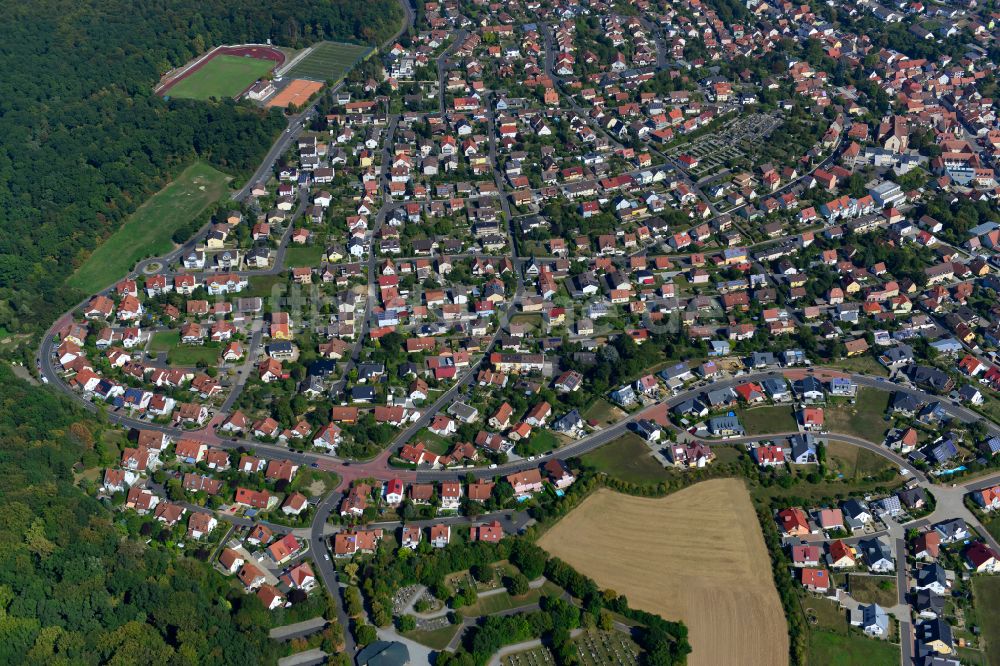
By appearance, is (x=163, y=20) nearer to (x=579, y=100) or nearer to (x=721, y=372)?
(x=579, y=100)

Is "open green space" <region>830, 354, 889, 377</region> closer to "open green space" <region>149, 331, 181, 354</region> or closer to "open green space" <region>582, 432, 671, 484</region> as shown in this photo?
"open green space" <region>582, 432, 671, 484</region>

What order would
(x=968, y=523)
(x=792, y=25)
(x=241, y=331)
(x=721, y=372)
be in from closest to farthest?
(x=968, y=523) → (x=721, y=372) → (x=241, y=331) → (x=792, y=25)

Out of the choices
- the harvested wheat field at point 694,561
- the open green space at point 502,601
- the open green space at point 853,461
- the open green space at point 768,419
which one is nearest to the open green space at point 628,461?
the harvested wheat field at point 694,561

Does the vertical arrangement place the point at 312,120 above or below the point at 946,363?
above

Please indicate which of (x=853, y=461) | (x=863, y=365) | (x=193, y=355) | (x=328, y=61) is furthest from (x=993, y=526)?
(x=328, y=61)

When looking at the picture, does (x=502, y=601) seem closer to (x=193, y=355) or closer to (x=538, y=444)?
(x=538, y=444)

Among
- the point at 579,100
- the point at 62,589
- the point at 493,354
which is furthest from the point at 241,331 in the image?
the point at 579,100

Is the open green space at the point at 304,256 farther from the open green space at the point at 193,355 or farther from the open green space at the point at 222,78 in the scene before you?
the open green space at the point at 222,78
